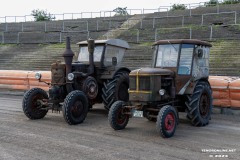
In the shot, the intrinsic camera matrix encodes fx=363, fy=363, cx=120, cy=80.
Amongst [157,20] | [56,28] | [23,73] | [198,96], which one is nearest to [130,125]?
[198,96]

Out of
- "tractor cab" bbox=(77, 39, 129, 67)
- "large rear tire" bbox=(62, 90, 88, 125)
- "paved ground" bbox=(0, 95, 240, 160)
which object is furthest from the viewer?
"tractor cab" bbox=(77, 39, 129, 67)

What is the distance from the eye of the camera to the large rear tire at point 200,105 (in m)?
9.43

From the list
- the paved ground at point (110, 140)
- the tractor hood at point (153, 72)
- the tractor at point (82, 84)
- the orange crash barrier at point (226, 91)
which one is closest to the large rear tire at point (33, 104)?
the tractor at point (82, 84)

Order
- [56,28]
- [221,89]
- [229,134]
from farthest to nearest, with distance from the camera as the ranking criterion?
[56,28] → [221,89] → [229,134]

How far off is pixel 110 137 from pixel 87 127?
1409 mm

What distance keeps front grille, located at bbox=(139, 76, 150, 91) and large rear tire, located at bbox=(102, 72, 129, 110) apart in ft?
8.50

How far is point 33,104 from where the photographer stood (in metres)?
10.9

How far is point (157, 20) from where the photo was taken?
112ft

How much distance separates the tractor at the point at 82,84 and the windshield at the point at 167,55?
2.24 metres

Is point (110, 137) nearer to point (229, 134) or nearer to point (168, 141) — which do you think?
point (168, 141)

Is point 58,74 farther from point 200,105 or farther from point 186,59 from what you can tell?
point 200,105

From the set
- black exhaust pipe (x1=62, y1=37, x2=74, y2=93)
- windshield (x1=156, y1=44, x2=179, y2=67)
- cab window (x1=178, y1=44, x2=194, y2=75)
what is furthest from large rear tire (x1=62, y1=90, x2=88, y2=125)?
cab window (x1=178, y1=44, x2=194, y2=75)

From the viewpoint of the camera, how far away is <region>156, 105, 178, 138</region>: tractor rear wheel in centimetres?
819

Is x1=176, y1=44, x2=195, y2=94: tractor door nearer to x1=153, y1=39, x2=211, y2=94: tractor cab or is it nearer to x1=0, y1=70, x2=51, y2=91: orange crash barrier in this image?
x1=153, y1=39, x2=211, y2=94: tractor cab
